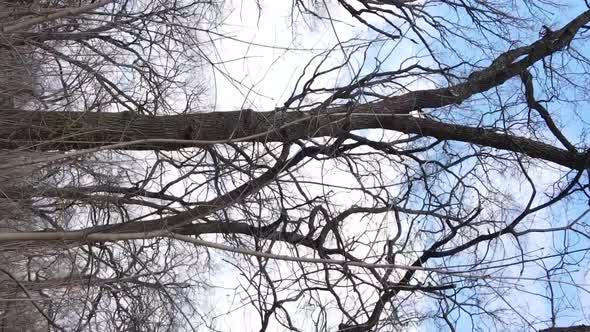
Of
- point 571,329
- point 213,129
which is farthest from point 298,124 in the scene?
point 571,329

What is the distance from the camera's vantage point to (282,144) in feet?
18.6

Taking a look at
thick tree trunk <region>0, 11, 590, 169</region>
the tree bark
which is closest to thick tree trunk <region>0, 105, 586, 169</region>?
thick tree trunk <region>0, 11, 590, 169</region>

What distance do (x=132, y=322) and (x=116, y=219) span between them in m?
1.24

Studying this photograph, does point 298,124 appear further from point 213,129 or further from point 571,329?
point 571,329

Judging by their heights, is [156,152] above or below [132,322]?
above

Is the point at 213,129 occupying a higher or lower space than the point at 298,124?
higher

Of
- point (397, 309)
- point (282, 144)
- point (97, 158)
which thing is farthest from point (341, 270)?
point (97, 158)

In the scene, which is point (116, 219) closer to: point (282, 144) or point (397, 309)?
point (282, 144)

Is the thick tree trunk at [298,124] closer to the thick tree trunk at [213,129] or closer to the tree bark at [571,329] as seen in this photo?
the thick tree trunk at [213,129]

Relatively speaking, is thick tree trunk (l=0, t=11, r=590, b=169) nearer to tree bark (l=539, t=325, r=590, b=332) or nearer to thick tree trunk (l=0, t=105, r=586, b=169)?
thick tree trunk (l=0, t=105, r=586, b=169)

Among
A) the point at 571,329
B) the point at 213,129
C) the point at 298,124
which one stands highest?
the point at 213,129

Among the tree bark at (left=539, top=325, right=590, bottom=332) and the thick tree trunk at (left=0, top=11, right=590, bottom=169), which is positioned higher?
the thick tree trunk at (left=0, top=11, right=590, bottom=169)

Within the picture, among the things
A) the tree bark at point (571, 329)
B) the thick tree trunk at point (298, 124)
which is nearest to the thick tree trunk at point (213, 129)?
the thick tree trunk at point (298, 124)

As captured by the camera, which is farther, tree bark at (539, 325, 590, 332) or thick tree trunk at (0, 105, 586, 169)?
thick tree trunk at (0, 105, 586, 169)
